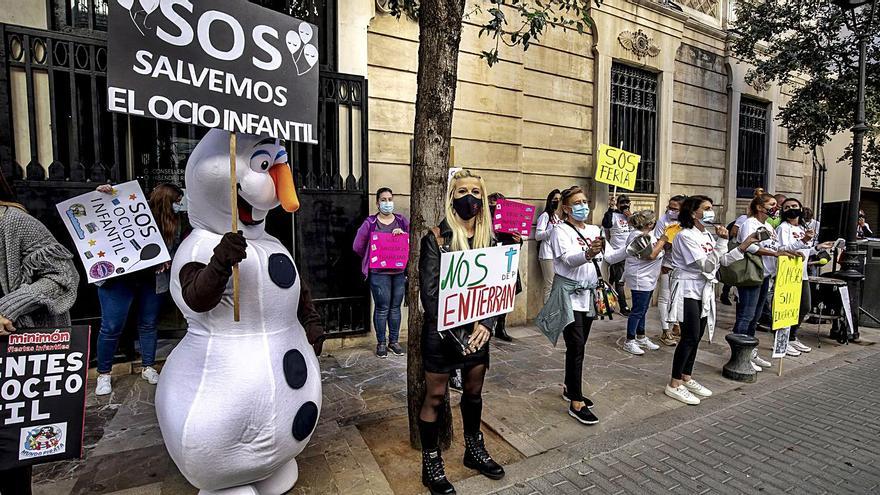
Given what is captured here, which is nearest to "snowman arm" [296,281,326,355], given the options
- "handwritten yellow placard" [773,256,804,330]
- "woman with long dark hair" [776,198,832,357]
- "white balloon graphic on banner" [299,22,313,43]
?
"white balloon graphic on banner" [299,22,313,43]

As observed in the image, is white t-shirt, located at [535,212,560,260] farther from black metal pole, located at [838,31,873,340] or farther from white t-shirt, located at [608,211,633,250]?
black metal pole, located at [838,31,873,340]

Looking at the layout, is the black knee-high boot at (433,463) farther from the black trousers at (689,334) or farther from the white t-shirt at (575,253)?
the black trousers at (689,334)

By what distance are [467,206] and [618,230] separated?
5607 mm

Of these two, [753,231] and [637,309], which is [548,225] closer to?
[637,309]

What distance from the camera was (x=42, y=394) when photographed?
2.39 meters

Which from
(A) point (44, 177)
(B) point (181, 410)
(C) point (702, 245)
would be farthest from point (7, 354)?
(C) point (702, 245)

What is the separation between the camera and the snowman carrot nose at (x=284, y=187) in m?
2.67

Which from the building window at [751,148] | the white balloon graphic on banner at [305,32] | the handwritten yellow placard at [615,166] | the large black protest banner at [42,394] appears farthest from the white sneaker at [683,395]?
the building window at [751,148]

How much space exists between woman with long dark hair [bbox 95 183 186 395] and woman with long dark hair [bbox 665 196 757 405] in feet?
16.5

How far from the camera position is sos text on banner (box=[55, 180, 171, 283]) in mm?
4211

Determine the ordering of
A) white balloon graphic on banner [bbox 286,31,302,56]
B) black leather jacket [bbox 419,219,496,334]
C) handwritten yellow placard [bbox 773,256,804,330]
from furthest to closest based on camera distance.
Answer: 1. handwritten yellow placard [bbox 773,256,804,330]
2. black leather jacket [bbox 419,219,496,334]
3. white balloon graphic on banner [bbox 286,31,302,56]

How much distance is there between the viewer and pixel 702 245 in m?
4.73

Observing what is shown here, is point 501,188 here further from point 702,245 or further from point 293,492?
point 293,492

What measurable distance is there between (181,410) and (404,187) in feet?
15.3
